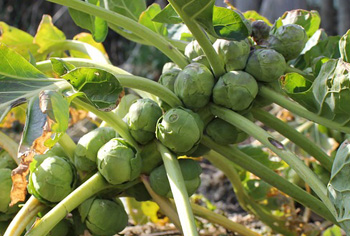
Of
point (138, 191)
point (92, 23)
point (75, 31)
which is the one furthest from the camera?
point (75, 31)

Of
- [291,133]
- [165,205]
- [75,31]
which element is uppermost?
[291,133]

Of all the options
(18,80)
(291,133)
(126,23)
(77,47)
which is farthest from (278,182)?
(77,47)

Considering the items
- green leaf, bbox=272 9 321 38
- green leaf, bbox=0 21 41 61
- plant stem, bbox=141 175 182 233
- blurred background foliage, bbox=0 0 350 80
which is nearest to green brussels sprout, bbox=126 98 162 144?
plant stem, bbox=141 175 182 233

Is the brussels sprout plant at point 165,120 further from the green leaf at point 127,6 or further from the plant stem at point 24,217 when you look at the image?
the green leaf at point 127,6

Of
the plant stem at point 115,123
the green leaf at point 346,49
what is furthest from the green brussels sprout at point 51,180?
the green leaf at point 346,49

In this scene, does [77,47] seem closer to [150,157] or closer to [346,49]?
[150,157]

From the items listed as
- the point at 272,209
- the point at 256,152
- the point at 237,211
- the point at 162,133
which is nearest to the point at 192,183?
the point at 162,133
